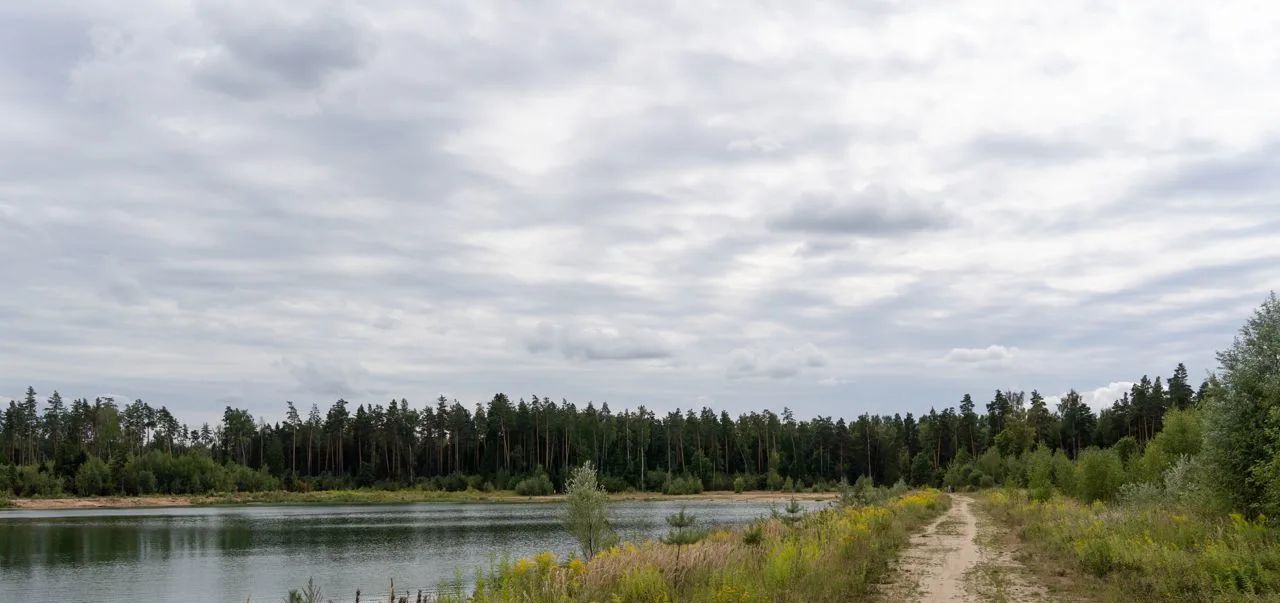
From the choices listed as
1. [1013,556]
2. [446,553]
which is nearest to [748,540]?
[1013,556]

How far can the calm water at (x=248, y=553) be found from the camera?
116 ft

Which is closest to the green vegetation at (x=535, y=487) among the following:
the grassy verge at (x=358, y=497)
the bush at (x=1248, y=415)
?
the grassy verge at (x=358, y=497)

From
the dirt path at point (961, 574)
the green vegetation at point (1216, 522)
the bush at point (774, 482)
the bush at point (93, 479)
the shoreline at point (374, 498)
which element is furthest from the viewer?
the bush at point (774, 482)

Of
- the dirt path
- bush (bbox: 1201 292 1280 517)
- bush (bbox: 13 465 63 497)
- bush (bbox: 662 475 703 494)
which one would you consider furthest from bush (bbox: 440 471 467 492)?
bush (bbox: 1201 292 1280 517)

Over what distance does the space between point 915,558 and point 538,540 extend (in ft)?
113

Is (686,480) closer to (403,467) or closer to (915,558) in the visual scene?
(403,467)

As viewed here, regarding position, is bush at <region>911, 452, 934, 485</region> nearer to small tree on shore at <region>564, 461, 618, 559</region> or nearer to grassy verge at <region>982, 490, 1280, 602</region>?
grassy verge at <region>982, 490, 1280, 602</region>

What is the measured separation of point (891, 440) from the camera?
477 feet

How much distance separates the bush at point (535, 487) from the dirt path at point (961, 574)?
99332 mm

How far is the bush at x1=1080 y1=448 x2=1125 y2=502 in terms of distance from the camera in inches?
1806

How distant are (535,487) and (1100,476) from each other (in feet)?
289

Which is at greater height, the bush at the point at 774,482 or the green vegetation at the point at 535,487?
the green vegetation at the point at 535,487

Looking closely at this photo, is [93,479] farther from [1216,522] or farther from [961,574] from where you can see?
[1216,522]

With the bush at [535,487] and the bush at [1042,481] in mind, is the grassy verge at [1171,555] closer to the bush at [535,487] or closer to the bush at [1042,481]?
the bush at [1042,481]
